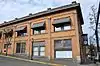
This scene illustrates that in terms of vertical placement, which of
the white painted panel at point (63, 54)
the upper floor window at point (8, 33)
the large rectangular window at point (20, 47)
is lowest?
the white painted panel at point (63, 54)

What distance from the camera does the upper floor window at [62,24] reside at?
3542 cm

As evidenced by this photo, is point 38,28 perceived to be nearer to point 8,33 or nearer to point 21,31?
point 21,31

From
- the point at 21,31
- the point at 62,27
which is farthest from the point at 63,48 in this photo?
the point at 21,31

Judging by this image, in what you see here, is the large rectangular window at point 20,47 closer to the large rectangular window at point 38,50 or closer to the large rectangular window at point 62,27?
the large rectangular window at point 38,50

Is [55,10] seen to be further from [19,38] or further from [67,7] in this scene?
[19,38]

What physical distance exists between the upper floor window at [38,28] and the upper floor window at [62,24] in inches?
109

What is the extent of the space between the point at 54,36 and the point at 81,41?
5.20 meters

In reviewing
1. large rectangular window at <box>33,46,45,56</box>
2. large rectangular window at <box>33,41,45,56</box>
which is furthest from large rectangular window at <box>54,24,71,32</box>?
large rectangular window at <box>33,46,45,56</box>

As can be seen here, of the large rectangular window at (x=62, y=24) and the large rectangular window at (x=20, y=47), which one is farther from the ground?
the large rectangular window at (x=62, y=24)

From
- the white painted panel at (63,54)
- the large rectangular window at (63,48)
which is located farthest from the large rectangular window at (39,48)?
the white painted panel at (63,54)

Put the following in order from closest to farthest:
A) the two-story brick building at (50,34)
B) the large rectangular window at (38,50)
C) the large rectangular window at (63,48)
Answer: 1. the large rectangular window at (63,48)
2. the two-story brick building at (50,34)
3. the large rectangular window at (38,50)

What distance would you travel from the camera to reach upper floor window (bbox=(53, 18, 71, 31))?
35419mm

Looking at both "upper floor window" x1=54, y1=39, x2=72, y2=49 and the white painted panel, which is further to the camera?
"upper floor window" x1=54, y1=39, x2=72, y2=49

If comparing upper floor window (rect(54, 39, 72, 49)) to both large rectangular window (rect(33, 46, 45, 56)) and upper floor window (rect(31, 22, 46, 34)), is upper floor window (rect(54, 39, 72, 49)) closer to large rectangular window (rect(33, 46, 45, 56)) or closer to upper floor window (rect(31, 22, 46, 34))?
large rectangular window (rect(33, 46, 45, 56))
